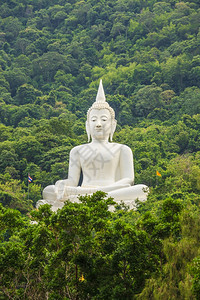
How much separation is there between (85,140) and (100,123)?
13862 millimetres

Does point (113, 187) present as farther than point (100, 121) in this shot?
No

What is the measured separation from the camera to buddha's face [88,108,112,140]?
16859 millimetres

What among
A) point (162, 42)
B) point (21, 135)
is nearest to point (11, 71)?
point (162, 42)

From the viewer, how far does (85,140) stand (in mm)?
30625

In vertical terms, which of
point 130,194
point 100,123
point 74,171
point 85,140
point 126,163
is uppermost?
point 85,140

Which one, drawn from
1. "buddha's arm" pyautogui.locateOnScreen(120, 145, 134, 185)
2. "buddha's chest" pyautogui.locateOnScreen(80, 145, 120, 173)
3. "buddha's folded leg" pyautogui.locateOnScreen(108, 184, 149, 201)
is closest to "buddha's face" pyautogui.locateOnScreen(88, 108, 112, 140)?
"buddha's chest" pyautogui.locateOnScreen(80, 145, 120, 173)

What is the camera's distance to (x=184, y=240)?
31.2 feet

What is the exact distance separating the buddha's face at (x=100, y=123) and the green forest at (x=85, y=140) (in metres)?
2.20

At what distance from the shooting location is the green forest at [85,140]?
9766 millimetres

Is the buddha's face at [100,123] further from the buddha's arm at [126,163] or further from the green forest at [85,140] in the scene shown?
the green forest at [85,140]

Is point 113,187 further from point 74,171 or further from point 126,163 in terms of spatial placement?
point 74,171

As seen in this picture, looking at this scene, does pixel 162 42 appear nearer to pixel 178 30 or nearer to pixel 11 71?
pixel 178 30

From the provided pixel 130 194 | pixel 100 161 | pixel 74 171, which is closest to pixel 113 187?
pixel 130 194

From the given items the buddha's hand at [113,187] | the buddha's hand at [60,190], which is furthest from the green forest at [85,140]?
the buddha's hand at [60,190]
